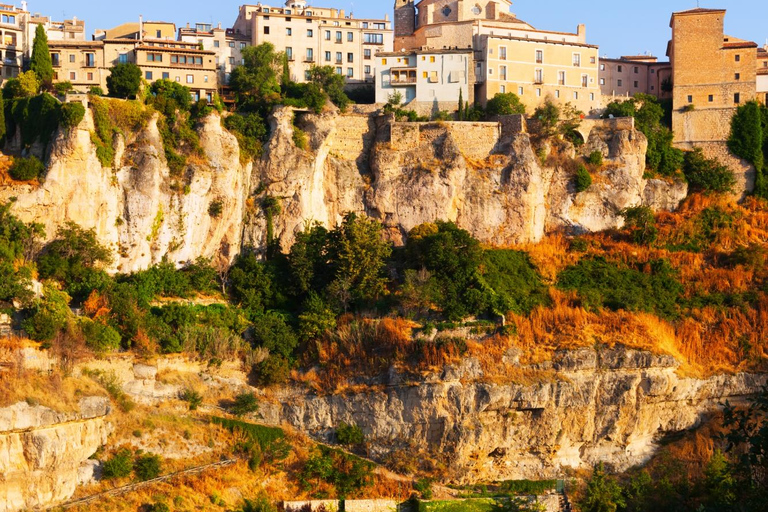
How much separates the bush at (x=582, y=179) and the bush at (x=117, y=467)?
2444cm

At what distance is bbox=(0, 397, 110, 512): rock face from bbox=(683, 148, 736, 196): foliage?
30.7 m

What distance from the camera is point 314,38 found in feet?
190

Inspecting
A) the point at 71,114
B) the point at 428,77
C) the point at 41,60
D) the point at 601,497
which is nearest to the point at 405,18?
the point at 428,77

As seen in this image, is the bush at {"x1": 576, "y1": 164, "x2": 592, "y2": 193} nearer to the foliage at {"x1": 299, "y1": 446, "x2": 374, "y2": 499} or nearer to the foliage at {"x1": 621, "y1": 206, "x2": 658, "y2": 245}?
the foliage at {"x1": 621, "y1": 206, "x2": 658, "y2": 245}

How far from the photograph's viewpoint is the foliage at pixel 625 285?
148ft

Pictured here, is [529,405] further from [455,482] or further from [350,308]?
[350,308]

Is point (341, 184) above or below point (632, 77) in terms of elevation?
below

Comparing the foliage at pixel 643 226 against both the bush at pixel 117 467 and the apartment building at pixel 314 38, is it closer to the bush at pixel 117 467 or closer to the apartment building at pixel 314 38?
the apartment building at pixel 314 38

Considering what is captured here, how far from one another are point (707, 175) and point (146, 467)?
30.1 meters

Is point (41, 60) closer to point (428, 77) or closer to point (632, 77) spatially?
point (428, 77)

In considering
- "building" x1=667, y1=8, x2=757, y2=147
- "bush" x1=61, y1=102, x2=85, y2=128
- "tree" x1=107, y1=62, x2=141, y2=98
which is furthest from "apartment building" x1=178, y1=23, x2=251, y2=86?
"building" x1=667, y1=8, x2=757, y2=147

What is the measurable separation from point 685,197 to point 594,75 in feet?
26.4

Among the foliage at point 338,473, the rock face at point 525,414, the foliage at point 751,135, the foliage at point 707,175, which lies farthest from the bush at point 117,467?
the foliage at point 751,135

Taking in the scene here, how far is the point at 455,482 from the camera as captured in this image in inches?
1608
